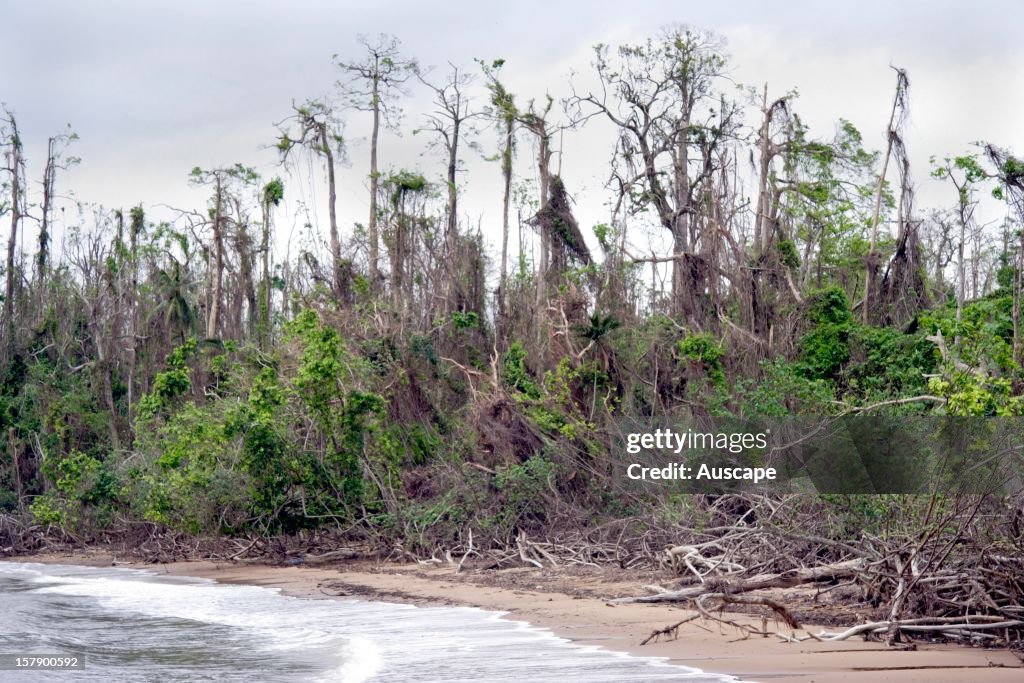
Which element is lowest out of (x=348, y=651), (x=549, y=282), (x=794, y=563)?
(x=348, y=651)

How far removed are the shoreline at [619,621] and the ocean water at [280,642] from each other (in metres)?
0.34

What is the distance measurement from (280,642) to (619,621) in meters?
3.64

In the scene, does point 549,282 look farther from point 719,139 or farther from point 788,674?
point 788,674

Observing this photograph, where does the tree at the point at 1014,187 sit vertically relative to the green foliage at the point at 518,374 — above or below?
above

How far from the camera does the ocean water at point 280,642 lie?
10133mm

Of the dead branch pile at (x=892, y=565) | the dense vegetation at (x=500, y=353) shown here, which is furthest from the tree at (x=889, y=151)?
the dead branch pile at (x=892, y=565)

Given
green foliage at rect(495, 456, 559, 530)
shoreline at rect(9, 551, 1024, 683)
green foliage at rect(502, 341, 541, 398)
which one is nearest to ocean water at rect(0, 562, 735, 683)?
shoreline at rect(9, 551, 1024, 683)

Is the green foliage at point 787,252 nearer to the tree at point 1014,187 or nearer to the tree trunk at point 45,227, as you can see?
the tree at point 1014,187

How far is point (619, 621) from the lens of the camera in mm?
12281

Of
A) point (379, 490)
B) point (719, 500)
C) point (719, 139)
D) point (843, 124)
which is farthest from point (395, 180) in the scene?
point (719, 500)

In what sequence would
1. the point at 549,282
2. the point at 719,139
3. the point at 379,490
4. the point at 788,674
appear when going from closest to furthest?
1. the point at 788,674
2. the point at 379,490
3. the point at 549,282
4. the point at 719,139

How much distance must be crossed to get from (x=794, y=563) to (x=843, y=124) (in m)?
21.4

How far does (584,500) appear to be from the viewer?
18391mm

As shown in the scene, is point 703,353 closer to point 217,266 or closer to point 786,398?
point 786,398
